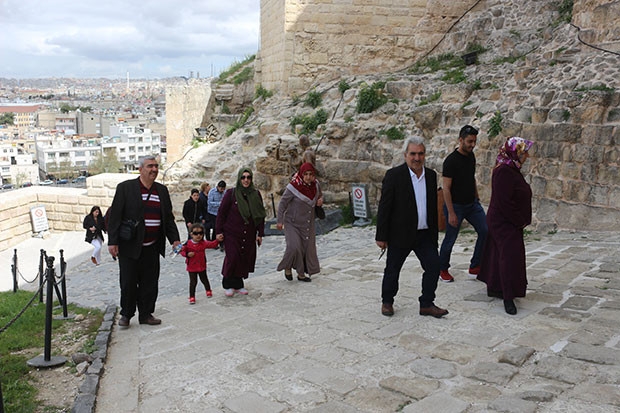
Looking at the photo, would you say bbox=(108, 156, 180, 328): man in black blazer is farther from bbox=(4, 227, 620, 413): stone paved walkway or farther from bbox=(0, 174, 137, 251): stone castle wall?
bbox=(0, 174, 137, 251): stone castle wall

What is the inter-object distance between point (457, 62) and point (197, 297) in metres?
9.24

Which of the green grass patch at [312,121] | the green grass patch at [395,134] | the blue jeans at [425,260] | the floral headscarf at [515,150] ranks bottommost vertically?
the blue jeans at [425,260]

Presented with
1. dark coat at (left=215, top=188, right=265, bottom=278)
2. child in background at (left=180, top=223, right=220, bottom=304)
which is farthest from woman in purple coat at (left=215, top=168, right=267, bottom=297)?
child in background at (left=180, top=223, right=220, bottom=304)

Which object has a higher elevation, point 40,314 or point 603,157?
point 603,157

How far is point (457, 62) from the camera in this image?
44.1ft

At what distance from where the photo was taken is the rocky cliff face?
820cm

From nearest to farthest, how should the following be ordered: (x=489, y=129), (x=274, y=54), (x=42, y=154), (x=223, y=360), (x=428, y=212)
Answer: (x=223, y=360) → (x=428, y=212) → (x=489, y=129) → (x=274, y=54) → (x=42, y=154)

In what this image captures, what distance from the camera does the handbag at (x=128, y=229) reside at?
523 centimetres

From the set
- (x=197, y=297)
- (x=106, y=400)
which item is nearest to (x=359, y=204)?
(x=197, y=297)

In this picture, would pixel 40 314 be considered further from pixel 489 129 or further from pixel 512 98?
pixel 512 98

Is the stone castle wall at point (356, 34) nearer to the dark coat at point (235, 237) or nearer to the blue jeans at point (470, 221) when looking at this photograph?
the dark coat at point (235, 237)

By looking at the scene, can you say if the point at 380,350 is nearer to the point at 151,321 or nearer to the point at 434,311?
the point at 434,311

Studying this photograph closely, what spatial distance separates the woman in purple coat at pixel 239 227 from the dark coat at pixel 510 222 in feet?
9.56

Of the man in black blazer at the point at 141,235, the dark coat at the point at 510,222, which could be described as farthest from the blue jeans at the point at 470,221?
the man in black blazer at the point at 141,235
